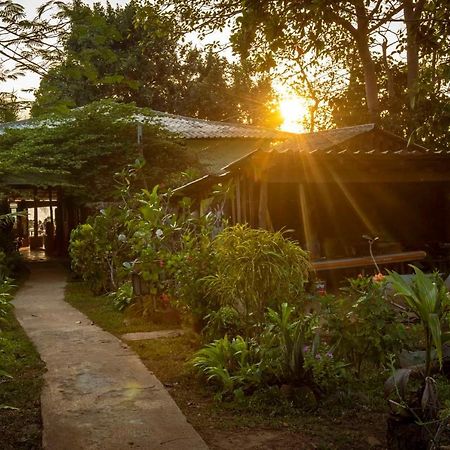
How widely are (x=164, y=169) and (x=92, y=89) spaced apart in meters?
13.6

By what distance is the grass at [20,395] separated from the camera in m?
4.49

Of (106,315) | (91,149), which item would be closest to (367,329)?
(106,315)

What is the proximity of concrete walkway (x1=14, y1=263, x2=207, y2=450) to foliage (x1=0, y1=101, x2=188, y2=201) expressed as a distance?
32.5ft

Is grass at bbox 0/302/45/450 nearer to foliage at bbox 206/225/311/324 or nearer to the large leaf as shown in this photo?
foliage at bbox 206/225/311/324

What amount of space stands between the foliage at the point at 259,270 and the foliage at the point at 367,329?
0.55 meters

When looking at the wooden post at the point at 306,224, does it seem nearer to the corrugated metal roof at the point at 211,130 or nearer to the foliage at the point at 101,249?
the foliage at the point at 101,249

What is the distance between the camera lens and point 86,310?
36.5 feet

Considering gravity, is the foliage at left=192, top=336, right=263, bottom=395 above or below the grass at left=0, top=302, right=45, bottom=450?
above

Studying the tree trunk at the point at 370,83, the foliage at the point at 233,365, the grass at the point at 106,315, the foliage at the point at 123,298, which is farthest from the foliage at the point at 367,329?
the tree trunk at the point at 370,83

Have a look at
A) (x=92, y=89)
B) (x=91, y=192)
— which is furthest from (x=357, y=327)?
(x=92, y=89)

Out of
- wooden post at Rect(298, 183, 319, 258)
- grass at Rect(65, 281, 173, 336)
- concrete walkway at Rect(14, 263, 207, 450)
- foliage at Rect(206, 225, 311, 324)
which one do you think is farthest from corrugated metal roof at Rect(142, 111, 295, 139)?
foliage at Rect(206, 225, 311, 324)

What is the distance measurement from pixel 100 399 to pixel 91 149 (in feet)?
47.9

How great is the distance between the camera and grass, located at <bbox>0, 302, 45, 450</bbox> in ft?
14.7

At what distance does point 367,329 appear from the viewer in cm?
523
